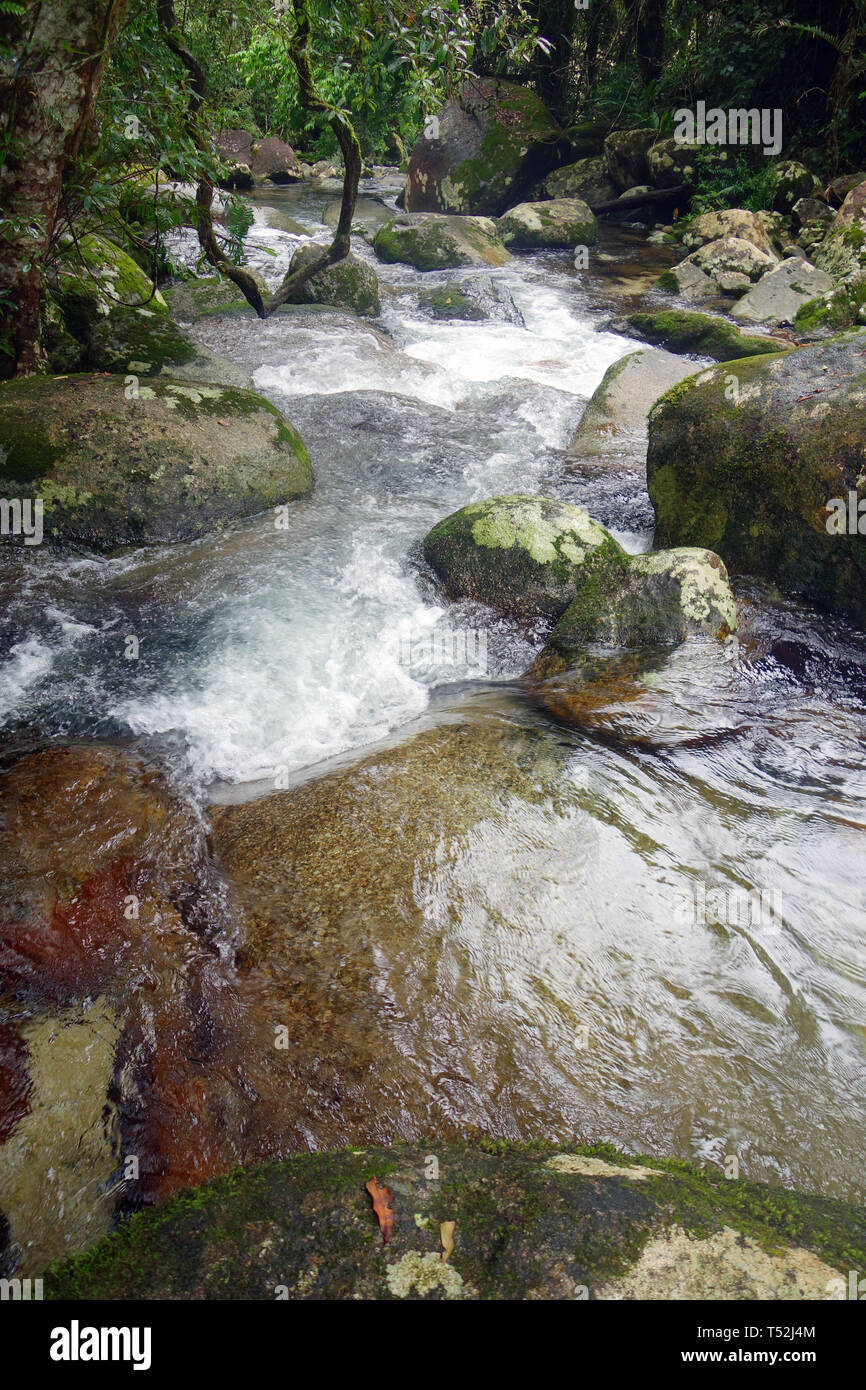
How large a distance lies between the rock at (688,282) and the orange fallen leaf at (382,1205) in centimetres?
1320

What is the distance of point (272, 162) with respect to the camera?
2242 cm

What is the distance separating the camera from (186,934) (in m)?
2.66

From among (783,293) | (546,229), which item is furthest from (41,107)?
(546,229)

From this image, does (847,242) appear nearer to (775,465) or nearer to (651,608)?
(775,465)

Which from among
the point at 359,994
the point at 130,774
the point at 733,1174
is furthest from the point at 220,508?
the point at 733,1174

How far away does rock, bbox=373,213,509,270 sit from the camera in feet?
44.4

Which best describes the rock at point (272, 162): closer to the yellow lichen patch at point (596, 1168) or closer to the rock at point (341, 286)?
the rock at point (341, 286)

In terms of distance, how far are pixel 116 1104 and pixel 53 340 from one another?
640cm

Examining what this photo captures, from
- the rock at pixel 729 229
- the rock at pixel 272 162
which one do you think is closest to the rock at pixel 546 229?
the rock at pixel 729 229

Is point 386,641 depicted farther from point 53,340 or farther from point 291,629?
point 53,340

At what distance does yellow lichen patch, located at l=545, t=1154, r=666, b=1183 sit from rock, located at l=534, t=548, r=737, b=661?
2.85m

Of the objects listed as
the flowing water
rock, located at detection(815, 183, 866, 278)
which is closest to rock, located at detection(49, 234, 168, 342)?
the flowing water

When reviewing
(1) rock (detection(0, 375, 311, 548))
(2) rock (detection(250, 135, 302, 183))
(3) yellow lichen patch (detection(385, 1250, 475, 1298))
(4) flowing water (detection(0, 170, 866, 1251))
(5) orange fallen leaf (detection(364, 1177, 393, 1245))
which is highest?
(2) rock (detection(250, 135, 302, 183))

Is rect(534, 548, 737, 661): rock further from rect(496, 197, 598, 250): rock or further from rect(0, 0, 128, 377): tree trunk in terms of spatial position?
rect(496, 197, 598, 250): rock
